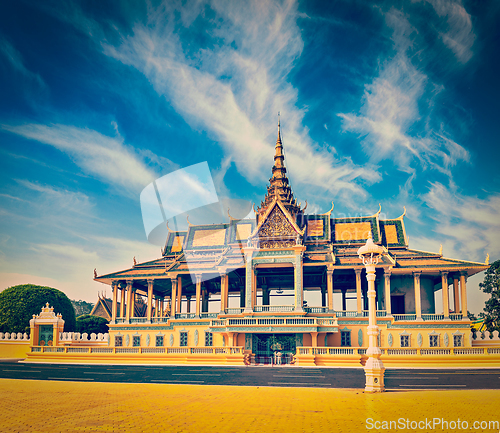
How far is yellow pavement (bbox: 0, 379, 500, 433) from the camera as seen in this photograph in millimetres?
9258

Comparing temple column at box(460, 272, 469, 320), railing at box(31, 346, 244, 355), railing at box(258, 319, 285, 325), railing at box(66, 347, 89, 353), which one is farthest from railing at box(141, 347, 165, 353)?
temple column at box(460, 272, 469, 320)

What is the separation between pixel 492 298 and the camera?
43.3m

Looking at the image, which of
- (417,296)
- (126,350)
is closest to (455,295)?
(417,296)

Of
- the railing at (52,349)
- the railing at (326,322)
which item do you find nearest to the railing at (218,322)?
the railing at (326,322)

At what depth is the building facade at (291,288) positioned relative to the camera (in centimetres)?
3120

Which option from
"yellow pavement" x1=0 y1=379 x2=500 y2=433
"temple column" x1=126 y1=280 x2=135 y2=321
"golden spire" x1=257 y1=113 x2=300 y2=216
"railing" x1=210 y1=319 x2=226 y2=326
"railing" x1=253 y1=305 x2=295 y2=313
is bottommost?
"yellow pavement" x1=0 y1=379 x2=500 y2=433

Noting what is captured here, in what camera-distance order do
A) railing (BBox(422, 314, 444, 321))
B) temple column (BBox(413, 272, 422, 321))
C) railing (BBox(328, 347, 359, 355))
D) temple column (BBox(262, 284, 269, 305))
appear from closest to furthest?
railing (BBox(328, 347, 359, 355)), railing (BBox(422, 314, 444, 321)), temple column (BBox(413, 272, 422, 321)), temple column (BBox(262, 284, 269, 305))

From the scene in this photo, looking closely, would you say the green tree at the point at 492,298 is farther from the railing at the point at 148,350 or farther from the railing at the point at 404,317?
the railing at the point at 148,350

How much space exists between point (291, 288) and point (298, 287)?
38.4ft

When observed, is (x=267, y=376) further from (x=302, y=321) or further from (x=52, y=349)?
(x=52, y=349)

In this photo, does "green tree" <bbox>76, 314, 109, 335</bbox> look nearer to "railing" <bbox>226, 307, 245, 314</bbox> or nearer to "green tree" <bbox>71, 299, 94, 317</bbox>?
"railing" <bbox>226, 307, 245, 314</bbox>

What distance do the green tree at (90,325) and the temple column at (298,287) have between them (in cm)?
2665

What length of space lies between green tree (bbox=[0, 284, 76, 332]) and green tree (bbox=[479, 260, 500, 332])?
4077 centimetres

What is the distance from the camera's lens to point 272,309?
1292 inches
